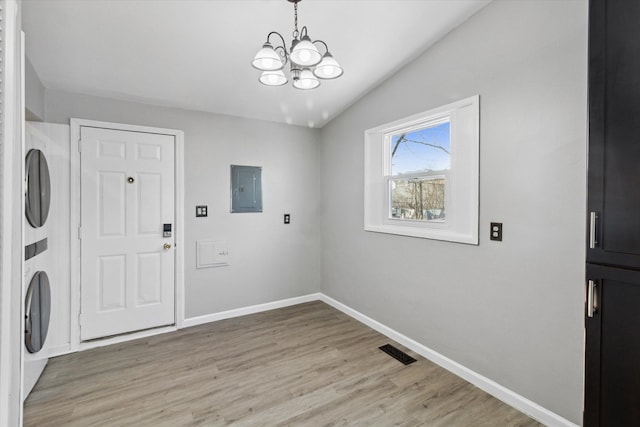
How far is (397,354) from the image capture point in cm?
266

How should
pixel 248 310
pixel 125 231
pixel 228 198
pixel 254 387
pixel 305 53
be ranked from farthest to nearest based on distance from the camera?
pixel 248 310 < pixel 228 198 < pixel 125 231 < pixel 254 387 < pixel 305 53

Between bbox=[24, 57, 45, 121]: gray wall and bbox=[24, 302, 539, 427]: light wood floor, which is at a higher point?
bbox=[24, 57, 45, 121]: gray wall

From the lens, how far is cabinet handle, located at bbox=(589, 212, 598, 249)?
123 cm

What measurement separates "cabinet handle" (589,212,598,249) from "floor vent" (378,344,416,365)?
1728 mm

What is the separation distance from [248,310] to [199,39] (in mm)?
2793

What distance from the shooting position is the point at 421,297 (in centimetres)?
266

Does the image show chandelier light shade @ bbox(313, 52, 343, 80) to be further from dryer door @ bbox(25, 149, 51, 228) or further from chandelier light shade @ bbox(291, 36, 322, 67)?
dryer door @ bbox(25, 149, 51, 228)

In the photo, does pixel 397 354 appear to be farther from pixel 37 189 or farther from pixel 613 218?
pixel 37 189

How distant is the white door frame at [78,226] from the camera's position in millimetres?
2695

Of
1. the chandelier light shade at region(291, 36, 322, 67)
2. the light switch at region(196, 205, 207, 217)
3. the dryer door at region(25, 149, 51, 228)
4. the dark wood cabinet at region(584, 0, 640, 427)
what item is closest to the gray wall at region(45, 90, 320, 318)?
the light switch at region(196, 205, 207, 217)

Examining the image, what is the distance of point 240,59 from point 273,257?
2227 mm

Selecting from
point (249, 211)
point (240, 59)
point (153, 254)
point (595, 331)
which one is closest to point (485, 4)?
point (240, 59)

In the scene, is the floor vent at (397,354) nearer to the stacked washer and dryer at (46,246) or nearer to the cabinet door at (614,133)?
the cabinet door at (614,133)

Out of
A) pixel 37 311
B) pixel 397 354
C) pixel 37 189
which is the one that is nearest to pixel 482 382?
pixel 397 354
